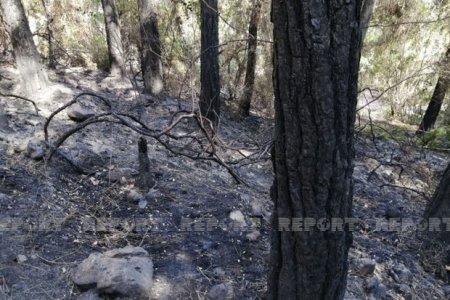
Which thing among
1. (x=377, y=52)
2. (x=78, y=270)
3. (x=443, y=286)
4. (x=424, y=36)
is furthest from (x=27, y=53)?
(x=424, y=36)

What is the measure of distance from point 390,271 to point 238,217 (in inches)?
47.9

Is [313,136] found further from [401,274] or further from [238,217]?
[401,274]

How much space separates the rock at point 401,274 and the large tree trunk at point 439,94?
505 cm

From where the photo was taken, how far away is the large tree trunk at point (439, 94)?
6996 millimetres

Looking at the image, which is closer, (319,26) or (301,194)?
(319,26)

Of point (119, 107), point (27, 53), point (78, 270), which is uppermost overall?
point (27, 53)

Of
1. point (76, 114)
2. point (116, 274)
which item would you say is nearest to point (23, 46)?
point (76, 114)

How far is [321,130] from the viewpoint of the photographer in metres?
1.40

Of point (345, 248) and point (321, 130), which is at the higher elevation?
point (321, 130)

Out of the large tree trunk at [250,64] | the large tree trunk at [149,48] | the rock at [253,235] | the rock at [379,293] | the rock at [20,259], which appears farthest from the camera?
the large tree trunk at [250,64]

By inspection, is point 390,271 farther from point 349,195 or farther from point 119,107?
point 119,107

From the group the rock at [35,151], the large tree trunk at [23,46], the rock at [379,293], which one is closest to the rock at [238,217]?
the rock at [379,293]

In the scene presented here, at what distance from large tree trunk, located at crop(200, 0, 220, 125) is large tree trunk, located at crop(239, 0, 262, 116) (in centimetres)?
62

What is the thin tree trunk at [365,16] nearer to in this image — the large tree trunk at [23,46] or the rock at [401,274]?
the rock at [401,274]
